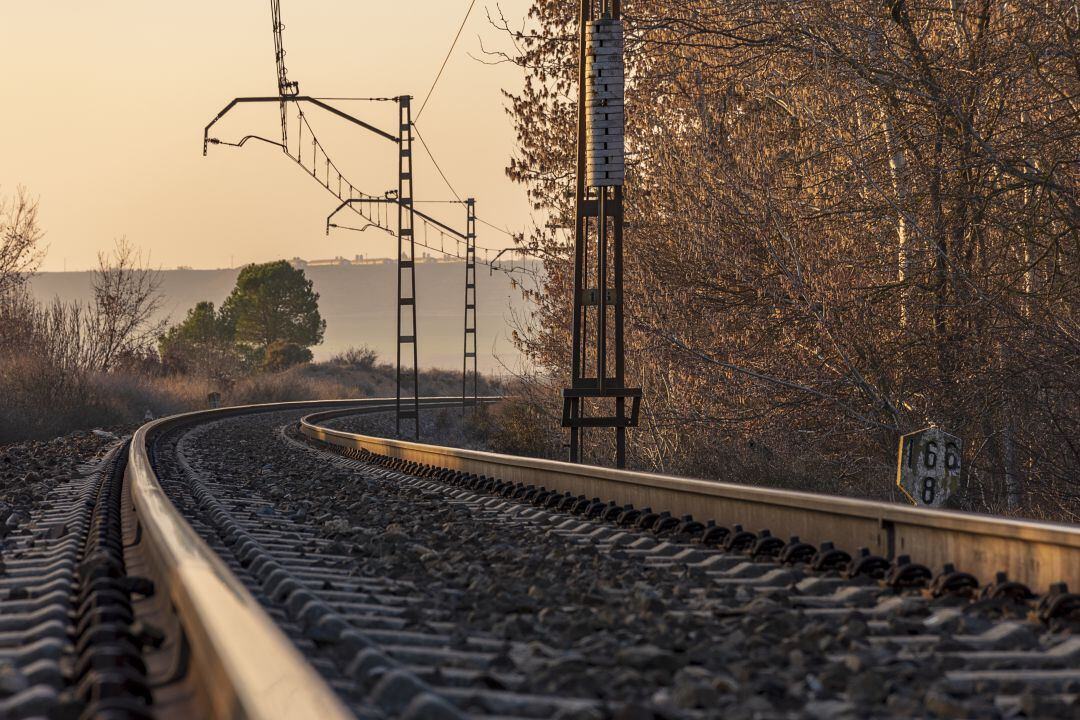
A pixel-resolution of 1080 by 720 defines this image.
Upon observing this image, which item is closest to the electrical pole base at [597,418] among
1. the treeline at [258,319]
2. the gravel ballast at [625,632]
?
the gravel ballast at [625,632]

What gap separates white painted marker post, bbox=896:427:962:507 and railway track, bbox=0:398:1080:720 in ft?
5.02

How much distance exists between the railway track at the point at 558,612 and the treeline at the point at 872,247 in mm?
5069

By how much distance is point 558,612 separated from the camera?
4.60 m

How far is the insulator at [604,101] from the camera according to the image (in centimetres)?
1343

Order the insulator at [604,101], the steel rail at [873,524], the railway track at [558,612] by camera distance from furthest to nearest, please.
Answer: the insulator at [604,101], the steel rail at [873,524], the railway track at [558,612]

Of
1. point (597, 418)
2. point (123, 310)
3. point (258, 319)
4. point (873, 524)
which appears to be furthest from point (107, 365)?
point (258, 319)

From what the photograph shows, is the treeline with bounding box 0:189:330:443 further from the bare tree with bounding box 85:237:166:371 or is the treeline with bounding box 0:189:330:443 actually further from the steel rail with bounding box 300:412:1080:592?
the steel rail with bounding box 300:412:1080:592

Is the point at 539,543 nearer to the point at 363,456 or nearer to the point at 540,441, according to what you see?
the point at 363,456

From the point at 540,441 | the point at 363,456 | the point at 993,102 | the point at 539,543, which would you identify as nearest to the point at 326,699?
the point at 539,543

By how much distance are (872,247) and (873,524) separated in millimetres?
8617

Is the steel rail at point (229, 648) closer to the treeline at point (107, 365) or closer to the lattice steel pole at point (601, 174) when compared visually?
the lattice steel pole at point (601, 174)

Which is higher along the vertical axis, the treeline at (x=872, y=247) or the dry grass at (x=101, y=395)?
the treeline at (x=872, y=247)

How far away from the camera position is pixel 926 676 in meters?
3.47

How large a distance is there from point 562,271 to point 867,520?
16809mm
